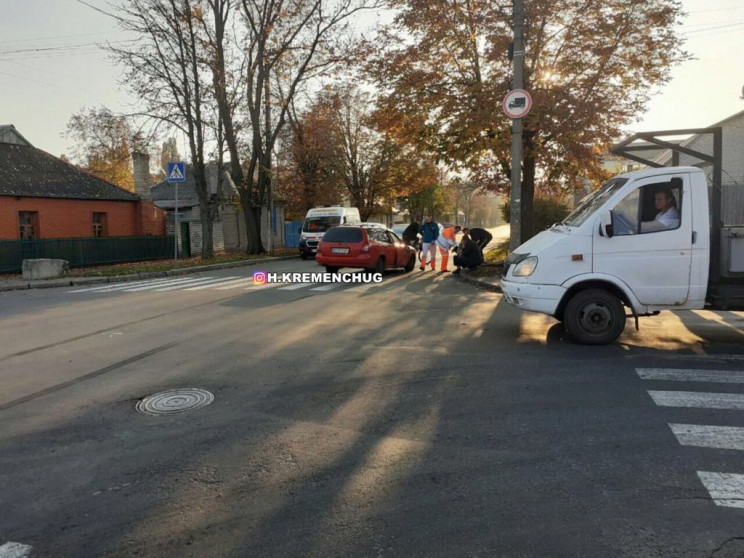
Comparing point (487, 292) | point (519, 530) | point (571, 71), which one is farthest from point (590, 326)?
point (571, 71)

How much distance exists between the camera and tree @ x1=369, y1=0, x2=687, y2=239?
13672 millimetres

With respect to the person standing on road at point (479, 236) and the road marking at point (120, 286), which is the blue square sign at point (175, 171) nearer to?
the road marking at point (120, 286)

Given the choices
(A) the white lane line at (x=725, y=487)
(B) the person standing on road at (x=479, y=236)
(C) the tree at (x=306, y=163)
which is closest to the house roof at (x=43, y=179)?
(C) the tree at (x=306, y=163)

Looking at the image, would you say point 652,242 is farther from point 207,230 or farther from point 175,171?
point 207,230

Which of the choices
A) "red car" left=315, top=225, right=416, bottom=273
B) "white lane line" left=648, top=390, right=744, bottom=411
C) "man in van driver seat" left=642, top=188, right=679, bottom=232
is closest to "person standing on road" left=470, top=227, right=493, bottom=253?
"red car" left=315, top=225, right=416, bottom=273

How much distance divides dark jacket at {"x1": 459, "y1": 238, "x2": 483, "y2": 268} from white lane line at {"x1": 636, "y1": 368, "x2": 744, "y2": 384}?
33.4 feet

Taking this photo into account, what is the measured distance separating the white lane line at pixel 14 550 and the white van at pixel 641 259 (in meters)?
6.00

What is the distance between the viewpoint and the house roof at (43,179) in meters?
24.2

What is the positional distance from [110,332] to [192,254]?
21.9m

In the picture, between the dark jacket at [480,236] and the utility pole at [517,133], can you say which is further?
the dark jacket at [480,236]

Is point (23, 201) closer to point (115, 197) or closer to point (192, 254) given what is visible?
point (115, 197)

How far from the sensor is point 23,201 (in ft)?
78.3

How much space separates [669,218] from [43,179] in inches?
1118

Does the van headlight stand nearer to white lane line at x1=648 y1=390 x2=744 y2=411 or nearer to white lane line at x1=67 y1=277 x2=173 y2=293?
white lane line at x1=648 y1=390 x2=744 y2=411
